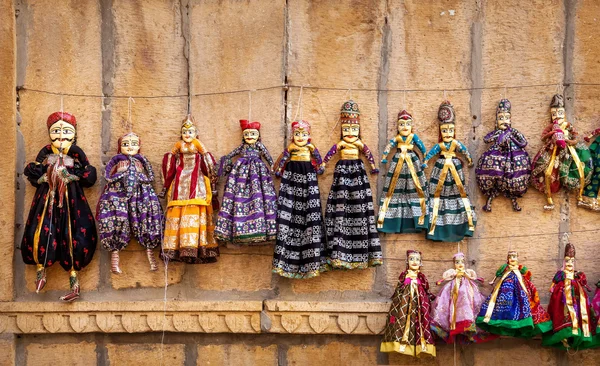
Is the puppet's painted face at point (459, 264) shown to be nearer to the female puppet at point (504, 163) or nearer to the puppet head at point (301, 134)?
the female puppet at point (504, 163)

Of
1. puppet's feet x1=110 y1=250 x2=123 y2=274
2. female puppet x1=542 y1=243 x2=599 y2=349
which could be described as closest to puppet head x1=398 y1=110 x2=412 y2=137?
female puppet x1=542 y1=243 x2=599 y2=349

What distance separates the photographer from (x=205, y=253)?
477cm

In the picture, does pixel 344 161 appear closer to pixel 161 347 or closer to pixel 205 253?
pixel 205 253

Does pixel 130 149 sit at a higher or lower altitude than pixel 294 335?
higher

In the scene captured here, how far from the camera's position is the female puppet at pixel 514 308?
14.7ft

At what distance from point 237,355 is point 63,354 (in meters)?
0.96

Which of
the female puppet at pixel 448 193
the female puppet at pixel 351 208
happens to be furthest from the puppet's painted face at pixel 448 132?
the female puppet at pixel 351 208

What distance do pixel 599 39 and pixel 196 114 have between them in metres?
2.21

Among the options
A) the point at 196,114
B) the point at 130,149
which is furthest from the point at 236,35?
the point at 130,149

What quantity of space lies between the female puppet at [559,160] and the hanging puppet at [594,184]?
0.03 metres

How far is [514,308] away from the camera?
449 cm

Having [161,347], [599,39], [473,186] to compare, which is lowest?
[161,347]

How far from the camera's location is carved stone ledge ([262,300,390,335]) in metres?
4.75

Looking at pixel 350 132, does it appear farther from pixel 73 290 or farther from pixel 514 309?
pixel 73 290
